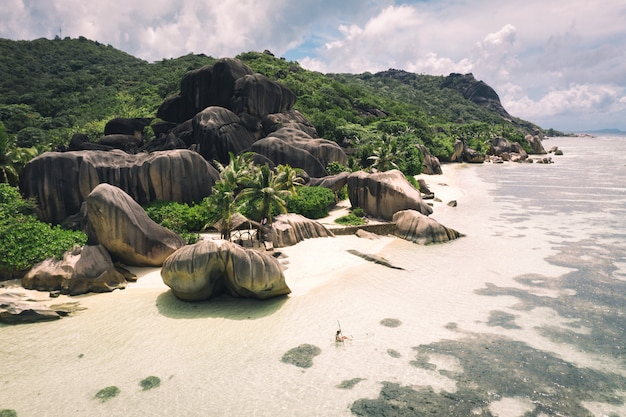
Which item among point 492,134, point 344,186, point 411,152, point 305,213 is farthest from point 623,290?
point 492,134

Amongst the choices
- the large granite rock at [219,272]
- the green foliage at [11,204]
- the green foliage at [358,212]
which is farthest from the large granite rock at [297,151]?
the large granite rock at [219,272]

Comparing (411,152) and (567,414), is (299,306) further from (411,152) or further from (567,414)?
(411,152)

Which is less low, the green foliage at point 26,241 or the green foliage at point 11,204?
the green foliage at point 11,204

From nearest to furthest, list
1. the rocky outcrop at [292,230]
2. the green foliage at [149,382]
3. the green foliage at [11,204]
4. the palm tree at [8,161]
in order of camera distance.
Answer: the green foliage at [149,382], the green foliage at [11,204], the rocky outcrop at [292,230], the palm tree at [8,161]

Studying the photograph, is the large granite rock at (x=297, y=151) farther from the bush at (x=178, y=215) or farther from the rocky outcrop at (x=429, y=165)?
the rocky outcrop at (x=429, y=165)

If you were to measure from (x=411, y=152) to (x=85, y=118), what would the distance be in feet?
193

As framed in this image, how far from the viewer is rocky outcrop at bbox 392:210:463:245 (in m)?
27.1

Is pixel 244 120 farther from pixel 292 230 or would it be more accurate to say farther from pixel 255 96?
pixel 292 230

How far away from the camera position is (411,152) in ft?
184

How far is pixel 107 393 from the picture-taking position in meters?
11.4

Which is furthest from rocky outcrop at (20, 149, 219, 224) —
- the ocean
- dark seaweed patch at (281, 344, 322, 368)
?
dark seaweed patch at (281, 344, 322, 368)

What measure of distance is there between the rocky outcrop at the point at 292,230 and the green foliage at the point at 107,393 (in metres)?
13.5

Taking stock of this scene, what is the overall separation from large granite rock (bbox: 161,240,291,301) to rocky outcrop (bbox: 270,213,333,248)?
23.4 feet

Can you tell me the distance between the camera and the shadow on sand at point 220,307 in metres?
16.2
